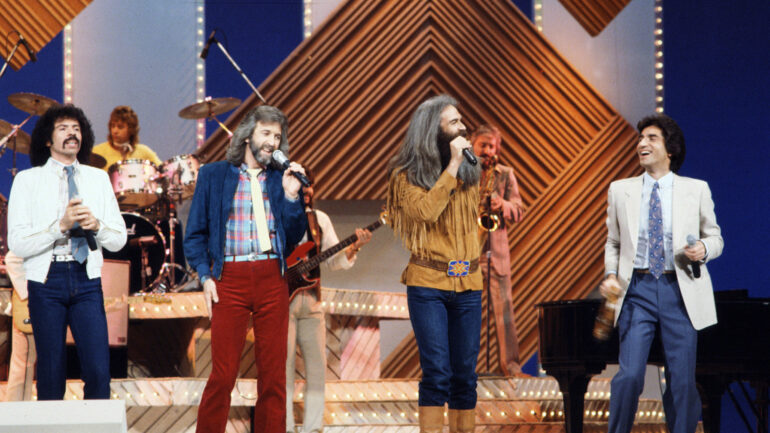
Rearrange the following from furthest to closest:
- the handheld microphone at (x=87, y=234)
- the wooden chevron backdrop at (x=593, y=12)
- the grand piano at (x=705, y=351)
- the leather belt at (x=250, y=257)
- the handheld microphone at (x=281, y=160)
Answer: the wooden chevron backdrop at (x=593, y=12)
the grand piano at (x=705, y=351)
the handheld microphone at (x=87, y=234)
the leather belt at (x=250, y=257)
the handheld microphone at (x=281, y=160)

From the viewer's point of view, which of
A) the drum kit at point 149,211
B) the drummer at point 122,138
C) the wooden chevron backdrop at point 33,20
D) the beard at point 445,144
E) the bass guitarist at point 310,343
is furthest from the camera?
the wooden chevron backdrop at point 33,20

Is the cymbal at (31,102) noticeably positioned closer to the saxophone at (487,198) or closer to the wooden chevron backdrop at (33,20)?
the wooden chevron backdrop at (33,20)

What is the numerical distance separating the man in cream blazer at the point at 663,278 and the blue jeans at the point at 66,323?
2122 millimetres

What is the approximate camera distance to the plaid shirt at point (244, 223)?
367cm

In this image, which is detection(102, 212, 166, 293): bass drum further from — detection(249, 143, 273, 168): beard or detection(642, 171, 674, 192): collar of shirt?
detection(642, 171, 674, 192): collar of shirt

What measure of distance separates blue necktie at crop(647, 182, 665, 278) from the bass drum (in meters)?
3.54

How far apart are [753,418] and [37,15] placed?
6.30 metres

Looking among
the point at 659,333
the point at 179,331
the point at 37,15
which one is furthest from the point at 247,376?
the point at 37,15

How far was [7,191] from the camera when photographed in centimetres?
766

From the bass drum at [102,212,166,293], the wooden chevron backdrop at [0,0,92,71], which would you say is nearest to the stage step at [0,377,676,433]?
the bass drum at [102,212,166,293]

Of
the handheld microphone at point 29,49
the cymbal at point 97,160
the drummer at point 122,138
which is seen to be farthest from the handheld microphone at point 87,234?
the handheld microphone at point 29,49

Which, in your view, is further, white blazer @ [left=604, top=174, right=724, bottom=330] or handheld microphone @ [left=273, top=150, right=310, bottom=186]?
white blazer @ [left=604, top=174, right=724, bottom=330]

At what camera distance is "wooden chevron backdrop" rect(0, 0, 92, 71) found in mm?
7773

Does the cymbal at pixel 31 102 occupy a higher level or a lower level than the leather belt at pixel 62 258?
higher
